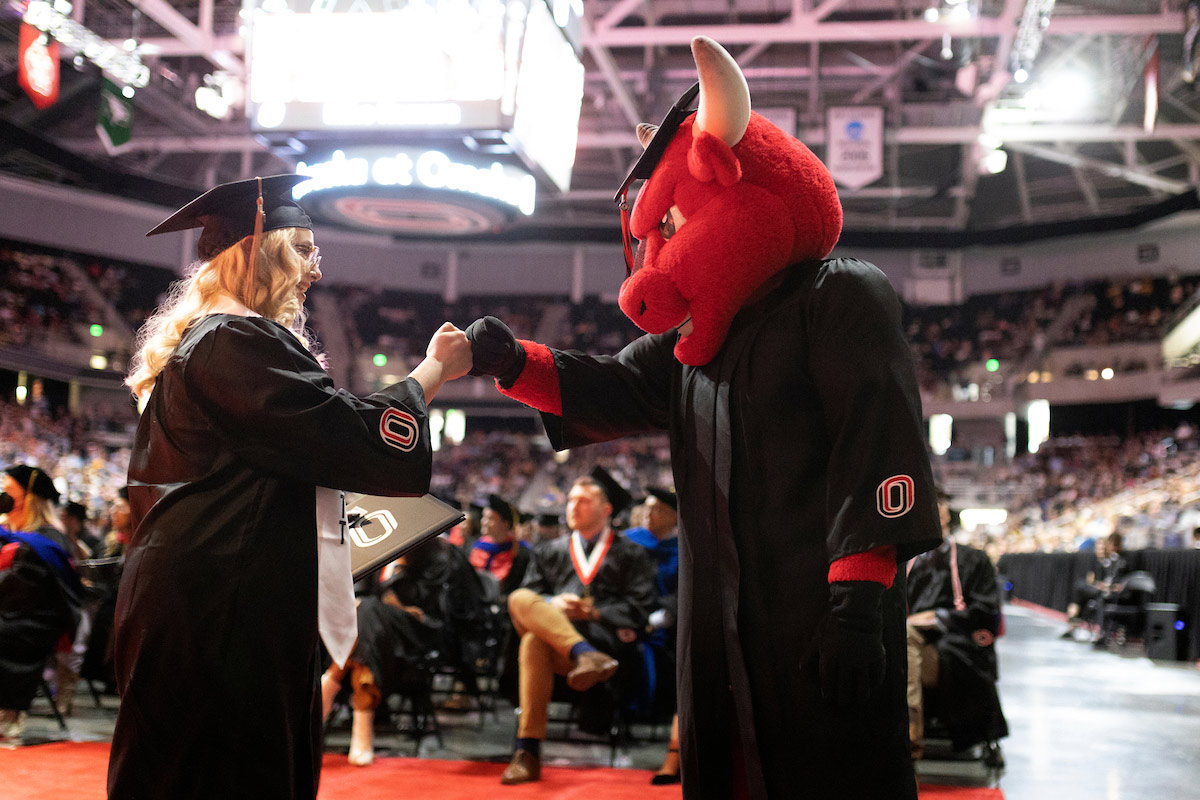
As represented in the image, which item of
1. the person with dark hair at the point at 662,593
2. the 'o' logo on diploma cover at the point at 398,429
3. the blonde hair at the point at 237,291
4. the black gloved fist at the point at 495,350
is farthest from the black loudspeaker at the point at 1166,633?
the blonde hair at the point at 237,291

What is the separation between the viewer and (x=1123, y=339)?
2705cm

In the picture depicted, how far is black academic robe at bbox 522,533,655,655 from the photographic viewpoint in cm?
588

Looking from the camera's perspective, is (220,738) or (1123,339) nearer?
(220,738)

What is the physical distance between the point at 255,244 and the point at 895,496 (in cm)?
140

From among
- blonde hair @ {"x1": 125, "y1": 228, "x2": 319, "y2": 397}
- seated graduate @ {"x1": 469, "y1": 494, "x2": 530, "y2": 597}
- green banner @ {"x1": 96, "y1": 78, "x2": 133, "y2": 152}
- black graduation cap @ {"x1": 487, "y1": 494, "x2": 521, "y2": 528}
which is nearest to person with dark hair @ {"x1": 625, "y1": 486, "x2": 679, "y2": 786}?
seated graduate @ {"x1": 469, "y1": 494, "x2": 530, "y2": 597}

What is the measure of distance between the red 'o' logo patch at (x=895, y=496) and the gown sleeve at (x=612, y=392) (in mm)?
675

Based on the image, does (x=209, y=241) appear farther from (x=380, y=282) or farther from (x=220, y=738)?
(x=380, y=282)

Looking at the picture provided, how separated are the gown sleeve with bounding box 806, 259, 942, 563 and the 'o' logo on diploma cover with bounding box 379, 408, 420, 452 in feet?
2.68

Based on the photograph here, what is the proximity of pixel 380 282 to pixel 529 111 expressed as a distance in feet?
61.1

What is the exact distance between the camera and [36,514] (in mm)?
6438

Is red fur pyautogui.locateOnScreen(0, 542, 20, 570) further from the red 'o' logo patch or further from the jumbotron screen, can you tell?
the jumbotron screen

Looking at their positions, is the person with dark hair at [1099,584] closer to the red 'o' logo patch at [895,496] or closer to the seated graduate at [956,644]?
the seated graduate at [956,644]

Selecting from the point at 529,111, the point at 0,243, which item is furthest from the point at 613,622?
the point at 0,243

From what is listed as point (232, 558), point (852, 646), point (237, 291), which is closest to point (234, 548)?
point (232, 558)
